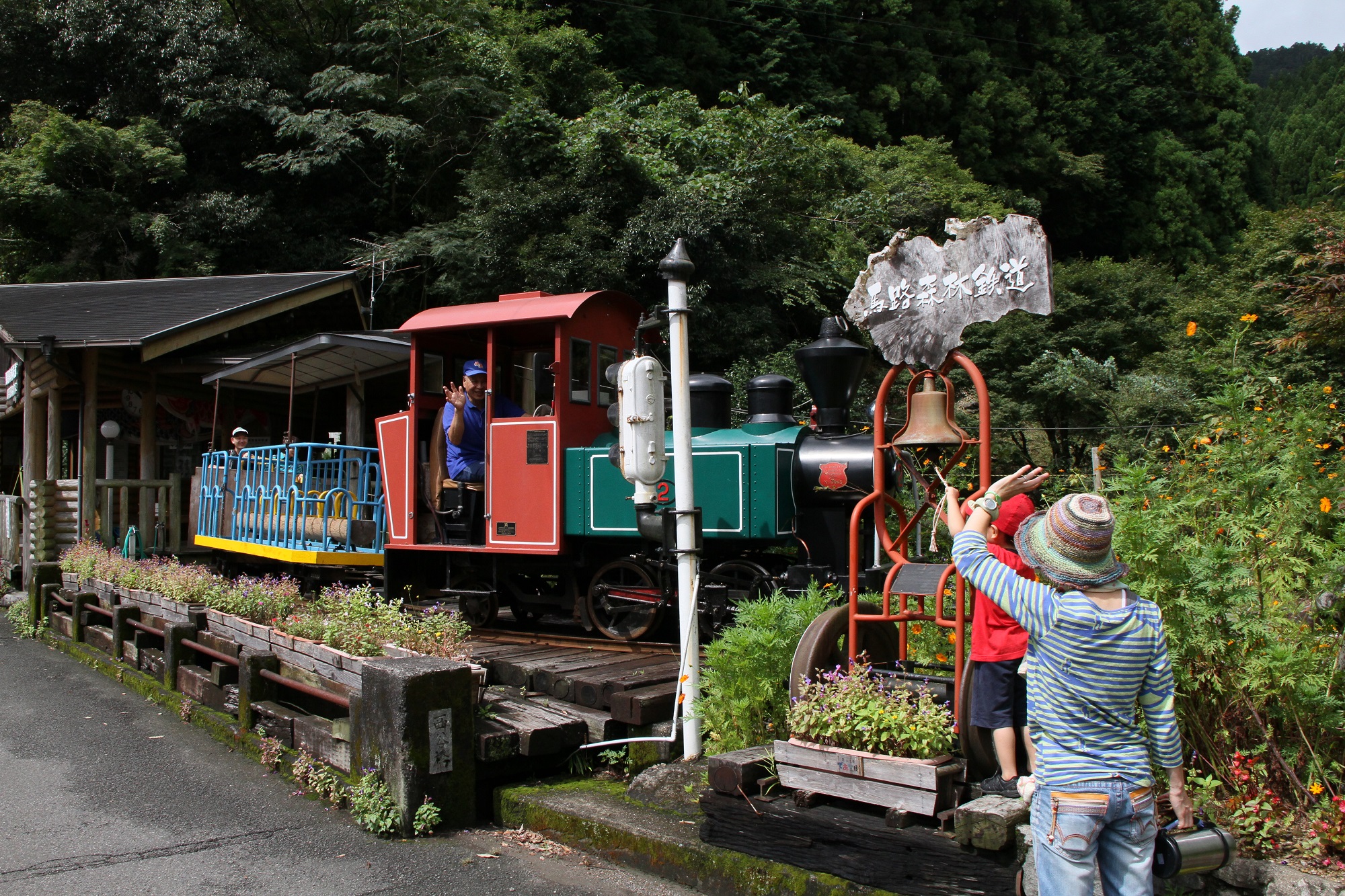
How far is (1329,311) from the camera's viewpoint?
35.7 feet

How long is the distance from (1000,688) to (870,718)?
511 millimetres

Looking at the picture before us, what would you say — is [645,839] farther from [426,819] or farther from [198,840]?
[198,840]

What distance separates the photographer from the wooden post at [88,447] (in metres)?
12.8

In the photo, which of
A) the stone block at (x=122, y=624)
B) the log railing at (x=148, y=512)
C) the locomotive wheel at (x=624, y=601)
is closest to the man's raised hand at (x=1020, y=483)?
the locomotive wheel at (x=624, y=601)

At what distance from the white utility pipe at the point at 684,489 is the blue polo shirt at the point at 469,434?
3.35 metres

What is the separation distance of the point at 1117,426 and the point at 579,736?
1465 cm

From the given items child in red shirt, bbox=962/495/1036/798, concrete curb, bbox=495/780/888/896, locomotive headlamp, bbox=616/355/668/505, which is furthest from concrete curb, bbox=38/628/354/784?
child in red shirt, bbox=962/495/1036/798

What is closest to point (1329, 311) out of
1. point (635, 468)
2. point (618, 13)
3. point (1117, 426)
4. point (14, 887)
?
point (1117, 426)

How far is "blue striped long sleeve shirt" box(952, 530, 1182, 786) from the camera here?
2.78 m

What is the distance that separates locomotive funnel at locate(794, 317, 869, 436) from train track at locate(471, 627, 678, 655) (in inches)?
80.0

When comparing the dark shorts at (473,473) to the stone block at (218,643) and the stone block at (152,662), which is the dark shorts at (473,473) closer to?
the stone block at (218,643)

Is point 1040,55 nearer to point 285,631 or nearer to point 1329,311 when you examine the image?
point 1329,311

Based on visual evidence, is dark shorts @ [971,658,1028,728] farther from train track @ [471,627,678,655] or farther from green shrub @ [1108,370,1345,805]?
train track @ [471,627,678,655]

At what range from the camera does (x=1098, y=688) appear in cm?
279
